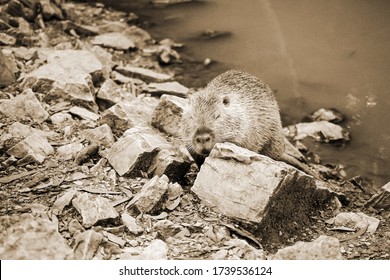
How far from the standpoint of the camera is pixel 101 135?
3.68 m

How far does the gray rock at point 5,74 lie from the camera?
4.16 metres

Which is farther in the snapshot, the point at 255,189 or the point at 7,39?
the point at 7,39

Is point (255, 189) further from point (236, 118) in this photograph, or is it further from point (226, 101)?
point (226, 101)

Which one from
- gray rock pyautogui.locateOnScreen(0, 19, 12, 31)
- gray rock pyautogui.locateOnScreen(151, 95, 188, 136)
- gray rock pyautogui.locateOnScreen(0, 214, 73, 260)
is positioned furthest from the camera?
gray rock pyautogui.locateOnScreen(0, 19, 12, 31)

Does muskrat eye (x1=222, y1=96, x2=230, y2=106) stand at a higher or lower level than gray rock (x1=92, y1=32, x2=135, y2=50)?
higher

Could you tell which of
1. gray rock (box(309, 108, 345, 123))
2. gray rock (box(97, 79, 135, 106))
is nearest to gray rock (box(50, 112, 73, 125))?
gray rock (box(97, 79, 135, 106))

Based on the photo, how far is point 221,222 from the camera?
3.01 meters

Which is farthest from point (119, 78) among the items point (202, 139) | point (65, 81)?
point (202, 139)

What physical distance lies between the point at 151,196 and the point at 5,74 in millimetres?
2140

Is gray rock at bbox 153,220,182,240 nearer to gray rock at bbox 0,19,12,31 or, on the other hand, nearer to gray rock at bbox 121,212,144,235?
gray rock at bbox 121,212,144,235

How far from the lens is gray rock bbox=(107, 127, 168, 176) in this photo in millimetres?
3330

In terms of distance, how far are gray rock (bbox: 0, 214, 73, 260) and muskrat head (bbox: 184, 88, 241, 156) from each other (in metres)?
1.31
